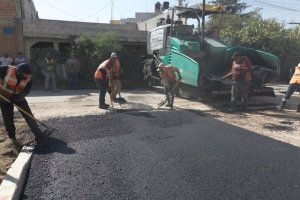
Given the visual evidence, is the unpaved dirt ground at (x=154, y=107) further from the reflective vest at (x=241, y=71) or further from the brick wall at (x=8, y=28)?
the brick wall at (x=8, y=28)

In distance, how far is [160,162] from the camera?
494cm

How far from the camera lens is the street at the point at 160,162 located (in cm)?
408

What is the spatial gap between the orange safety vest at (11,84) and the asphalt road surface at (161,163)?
93cm

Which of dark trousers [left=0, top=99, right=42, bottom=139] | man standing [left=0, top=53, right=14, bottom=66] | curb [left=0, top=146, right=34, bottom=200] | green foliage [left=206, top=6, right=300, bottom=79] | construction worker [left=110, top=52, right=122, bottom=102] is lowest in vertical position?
curb [left=0, top=146, right=34, bottom=200]

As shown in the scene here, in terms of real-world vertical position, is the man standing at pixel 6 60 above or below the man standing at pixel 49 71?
above

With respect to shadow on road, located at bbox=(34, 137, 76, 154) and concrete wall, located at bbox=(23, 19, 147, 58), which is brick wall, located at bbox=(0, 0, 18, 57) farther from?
shadow on road, located at bbox=(34, 137, 76, 154)

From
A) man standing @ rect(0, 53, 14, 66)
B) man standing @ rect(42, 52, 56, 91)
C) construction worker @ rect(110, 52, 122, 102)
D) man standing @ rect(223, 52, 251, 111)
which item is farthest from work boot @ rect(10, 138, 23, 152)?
man standing @ rect(0, 53, 14, 66)

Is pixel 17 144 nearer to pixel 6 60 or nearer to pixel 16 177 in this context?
pixel 16 177

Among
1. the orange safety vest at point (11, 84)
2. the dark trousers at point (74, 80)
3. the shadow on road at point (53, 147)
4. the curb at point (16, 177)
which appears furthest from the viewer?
the dark trousers at point (74, 80)

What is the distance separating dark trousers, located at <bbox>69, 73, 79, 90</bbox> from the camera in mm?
13328

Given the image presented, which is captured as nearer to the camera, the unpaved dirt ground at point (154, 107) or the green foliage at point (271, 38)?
the unpaved dirt ground at point (154, 107)

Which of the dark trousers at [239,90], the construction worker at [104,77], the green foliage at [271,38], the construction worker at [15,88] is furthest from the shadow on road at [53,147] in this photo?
the green foliage at [271,38]

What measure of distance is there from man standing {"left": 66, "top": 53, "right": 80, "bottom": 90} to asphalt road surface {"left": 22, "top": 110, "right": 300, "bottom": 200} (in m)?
6.39

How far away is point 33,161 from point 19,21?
1010 cm
